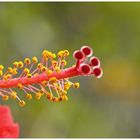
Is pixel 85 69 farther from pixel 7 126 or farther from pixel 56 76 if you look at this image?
pixel 7 126

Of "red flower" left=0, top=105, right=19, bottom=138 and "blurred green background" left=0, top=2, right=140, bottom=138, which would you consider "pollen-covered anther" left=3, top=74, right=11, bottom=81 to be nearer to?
"red flower" left=0, top=105, right=19, bottom=138

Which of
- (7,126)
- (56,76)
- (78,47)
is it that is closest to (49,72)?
(56,76)

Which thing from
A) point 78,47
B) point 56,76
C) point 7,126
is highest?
point 78,47

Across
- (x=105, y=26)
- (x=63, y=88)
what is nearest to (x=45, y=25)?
(x=105, y=26)

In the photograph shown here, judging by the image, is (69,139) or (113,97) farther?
(113,97)

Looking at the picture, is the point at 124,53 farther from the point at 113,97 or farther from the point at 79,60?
the point at 79,60

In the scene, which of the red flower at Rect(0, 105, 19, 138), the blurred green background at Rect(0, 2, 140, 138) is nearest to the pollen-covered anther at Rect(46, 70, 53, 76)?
the red flower at Rect(0, 105, 19, 138)
